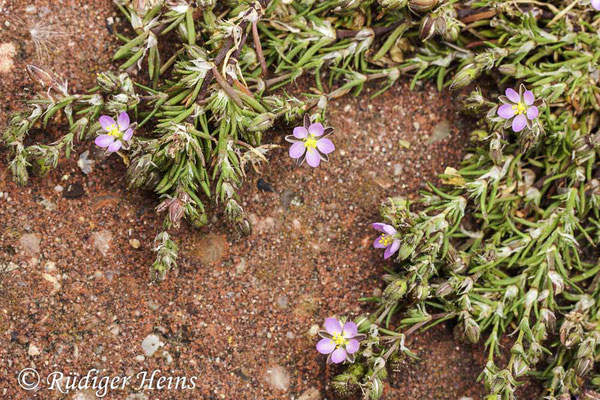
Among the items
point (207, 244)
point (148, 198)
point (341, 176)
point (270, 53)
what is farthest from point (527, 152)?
point (148, 198)

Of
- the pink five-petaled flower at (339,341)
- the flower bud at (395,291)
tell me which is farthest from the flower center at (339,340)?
the flower bud at (395,291)

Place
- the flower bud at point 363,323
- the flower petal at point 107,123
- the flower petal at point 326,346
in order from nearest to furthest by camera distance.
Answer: the flower petal at point 107,123 → the flower petal at point 326,346 → the flower bud at point 363,323

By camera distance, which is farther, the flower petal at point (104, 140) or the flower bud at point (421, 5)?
the flower bud at point (421, 5)

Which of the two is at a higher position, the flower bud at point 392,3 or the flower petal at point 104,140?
the flower bud at point 392,3

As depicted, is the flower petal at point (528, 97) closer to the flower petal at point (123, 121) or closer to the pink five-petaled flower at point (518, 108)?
the pink five-petaled flower at point (518, 108)

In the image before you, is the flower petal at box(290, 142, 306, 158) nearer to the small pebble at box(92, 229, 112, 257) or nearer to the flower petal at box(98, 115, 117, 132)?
the flower petal at box(98, 115, 117, 132)
